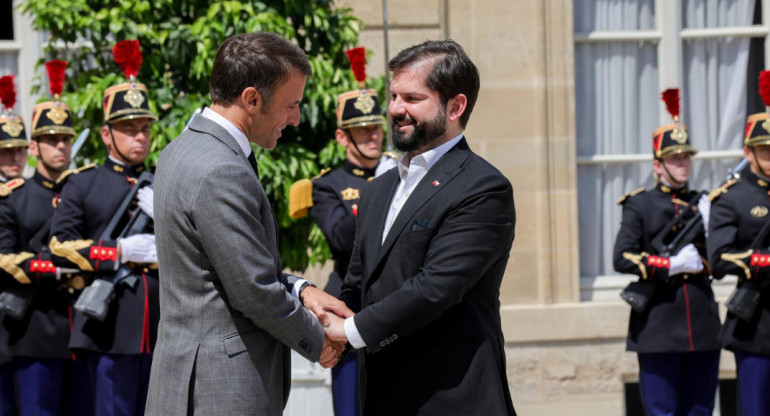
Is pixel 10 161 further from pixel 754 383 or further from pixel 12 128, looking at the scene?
pixel 754 383

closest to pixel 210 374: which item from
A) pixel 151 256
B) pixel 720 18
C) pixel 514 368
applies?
pixel 151 256

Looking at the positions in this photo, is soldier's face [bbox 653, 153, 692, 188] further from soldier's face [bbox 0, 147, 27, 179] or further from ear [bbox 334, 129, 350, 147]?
soldier's face [bbox 0, 147, 27, 179]

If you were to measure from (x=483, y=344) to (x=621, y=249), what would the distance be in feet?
11.7

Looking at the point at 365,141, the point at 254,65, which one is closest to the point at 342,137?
the point at 365,141

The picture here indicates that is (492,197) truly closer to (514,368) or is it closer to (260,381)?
(260,381)

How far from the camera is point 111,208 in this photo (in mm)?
5746

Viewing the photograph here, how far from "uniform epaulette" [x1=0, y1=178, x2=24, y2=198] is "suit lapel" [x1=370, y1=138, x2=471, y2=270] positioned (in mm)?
3289

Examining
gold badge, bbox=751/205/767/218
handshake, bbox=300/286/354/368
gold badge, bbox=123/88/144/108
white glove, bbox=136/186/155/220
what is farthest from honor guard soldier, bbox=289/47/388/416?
handshake, bbox=300/286/354/368

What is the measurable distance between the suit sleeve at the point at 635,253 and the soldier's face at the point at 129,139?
9.43ft

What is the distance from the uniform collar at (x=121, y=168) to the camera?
5.80 metres

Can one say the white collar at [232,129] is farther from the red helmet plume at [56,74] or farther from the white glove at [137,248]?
the red helmet plume at [56,74]

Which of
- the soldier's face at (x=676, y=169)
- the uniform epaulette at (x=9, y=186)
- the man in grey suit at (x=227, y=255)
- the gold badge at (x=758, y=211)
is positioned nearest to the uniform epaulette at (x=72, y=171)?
the uniform epaulette at (x=9, y=186)

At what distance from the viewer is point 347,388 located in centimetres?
610

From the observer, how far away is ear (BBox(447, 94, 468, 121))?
3615 millimetres
